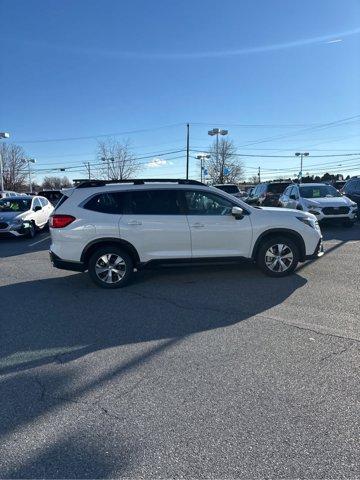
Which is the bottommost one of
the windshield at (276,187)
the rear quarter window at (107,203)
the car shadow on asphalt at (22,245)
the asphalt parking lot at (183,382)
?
the car shadow on asphalt at (22,245)

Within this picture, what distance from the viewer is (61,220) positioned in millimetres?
6922

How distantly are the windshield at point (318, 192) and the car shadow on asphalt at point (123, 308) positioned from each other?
8.05m

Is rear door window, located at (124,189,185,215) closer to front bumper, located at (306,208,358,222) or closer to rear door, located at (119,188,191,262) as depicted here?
rear door, located at (119,188,191,262)

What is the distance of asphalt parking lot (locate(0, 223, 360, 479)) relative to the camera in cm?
258

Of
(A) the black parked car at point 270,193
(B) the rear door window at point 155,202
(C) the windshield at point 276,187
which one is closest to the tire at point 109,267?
(B) the rear door window at point 155,202

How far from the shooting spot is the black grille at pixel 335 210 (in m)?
13.7

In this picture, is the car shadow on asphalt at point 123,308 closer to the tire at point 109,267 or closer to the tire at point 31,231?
the tire at point 109,267

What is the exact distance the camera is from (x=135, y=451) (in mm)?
2656

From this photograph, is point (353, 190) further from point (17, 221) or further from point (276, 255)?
point (17, 221)

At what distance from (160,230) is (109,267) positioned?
1124 mm

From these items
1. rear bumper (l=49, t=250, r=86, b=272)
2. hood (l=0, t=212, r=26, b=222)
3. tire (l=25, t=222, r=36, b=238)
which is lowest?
tire (l=25, t=222, r=36, b=238)

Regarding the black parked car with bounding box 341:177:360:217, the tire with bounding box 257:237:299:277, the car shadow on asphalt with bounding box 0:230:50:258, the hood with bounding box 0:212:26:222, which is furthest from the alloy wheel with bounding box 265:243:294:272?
the black parked car with bounding box 341:177:360:217

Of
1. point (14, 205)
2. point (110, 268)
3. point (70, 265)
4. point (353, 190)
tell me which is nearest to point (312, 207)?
point (353, 190)

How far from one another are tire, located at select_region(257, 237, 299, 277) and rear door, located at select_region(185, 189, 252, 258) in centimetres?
30
